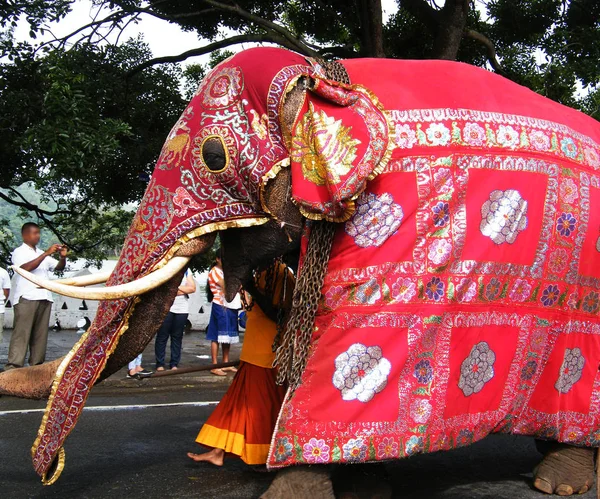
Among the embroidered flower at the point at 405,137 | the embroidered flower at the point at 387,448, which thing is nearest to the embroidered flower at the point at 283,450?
the embroidered flower at the point at 387,448

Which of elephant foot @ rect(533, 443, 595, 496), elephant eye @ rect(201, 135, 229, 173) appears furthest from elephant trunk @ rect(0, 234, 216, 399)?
elephant foot @ rect(533, 443, 595, 496)

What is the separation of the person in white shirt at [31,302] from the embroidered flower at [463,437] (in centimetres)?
559

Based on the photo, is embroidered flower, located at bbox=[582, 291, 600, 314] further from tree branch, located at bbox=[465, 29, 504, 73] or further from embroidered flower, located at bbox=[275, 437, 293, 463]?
tree branch, located at bbox=[465, 29, 504, 73]

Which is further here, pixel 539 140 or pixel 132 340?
Answer: pixel 539 140

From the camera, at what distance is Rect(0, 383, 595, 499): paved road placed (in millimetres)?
4898

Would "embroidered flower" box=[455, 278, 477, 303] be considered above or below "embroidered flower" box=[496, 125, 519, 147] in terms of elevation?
below

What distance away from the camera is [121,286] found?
3.78m

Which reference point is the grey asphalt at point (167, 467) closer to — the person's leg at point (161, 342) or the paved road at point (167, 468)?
the paved road at point (167, 468)

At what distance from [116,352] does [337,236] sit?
3.89 feet

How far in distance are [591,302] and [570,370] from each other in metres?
0.39

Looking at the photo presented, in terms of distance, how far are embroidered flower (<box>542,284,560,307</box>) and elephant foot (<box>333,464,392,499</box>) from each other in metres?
1.20

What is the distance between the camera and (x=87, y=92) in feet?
31.2

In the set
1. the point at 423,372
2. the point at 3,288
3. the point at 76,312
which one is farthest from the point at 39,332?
the point at 423,372

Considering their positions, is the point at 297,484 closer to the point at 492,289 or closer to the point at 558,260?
the point at 492,289
